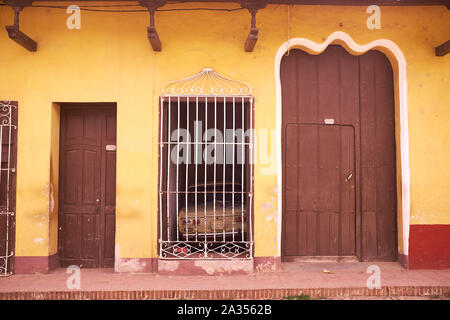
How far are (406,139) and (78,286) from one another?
16.5ft

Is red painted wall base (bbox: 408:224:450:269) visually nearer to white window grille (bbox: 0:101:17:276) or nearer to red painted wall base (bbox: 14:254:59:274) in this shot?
red painted wall base (bbox: 14:254:59:274)

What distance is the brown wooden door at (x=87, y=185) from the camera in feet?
20.1

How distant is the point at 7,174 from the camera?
5.83 meters

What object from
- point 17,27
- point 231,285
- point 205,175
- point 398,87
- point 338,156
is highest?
point 17,27

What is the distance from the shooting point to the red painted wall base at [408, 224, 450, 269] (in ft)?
19.3

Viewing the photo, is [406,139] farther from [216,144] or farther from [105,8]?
[105,8]

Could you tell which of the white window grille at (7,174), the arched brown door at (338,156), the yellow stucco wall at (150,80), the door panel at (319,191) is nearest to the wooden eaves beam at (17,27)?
the yellow stucco wall at (150,80)

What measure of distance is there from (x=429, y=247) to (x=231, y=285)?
3027mm

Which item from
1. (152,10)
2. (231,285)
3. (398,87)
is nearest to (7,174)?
(152,10)

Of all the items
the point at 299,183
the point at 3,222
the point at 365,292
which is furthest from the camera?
the point at 299,183

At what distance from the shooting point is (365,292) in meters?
5.05

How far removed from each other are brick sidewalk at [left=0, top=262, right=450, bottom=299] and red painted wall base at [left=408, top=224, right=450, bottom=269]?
15 centimetres

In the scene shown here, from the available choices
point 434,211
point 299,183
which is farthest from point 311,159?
point 434,211

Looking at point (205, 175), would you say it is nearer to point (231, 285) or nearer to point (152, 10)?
point (231, 285)
